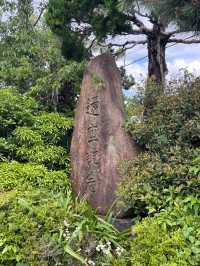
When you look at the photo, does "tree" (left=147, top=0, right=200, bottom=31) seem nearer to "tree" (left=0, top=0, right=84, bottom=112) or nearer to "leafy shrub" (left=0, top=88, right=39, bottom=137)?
"tree" (left=0, top=0, right=84, bottom=112)

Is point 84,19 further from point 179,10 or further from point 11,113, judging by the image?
point 179,10

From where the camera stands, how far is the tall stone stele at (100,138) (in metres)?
4.98

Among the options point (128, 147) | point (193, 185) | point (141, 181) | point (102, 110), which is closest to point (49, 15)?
point (102, 110)

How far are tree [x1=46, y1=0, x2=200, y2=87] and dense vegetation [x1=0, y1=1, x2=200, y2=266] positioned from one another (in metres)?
0.41

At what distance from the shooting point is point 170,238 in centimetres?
351

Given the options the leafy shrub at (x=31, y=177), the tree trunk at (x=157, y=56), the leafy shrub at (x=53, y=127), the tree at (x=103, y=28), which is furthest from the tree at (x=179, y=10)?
the leafy shrub at (x=53, y=127)

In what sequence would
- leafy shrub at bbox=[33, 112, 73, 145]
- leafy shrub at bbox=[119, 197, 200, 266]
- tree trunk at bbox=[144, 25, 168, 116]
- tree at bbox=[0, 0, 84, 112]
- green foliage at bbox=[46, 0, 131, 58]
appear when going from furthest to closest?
tree at bbox=[0, 0, 84, 112]
tree trunk at bbox=[144, 25, 168, 116]
leafy shrub at bbox=[33, 112, 73, 145]
green foliage at bbox=[46, 0, 131, 58]
leafy shrub at bbox=[119, 197, 200, 266]

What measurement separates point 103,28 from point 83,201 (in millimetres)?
2152

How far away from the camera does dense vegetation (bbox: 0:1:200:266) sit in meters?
3.69

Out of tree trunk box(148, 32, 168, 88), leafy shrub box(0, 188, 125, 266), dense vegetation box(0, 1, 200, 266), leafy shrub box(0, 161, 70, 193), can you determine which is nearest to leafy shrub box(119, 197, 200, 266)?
dense vegetation box(0, 1, 200, 266)

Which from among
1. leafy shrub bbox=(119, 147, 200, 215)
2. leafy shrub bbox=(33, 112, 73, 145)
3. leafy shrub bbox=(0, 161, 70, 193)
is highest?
leafy shrub bbox=(33, 112, 73, 145)

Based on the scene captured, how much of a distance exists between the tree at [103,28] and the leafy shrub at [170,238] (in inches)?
81.6

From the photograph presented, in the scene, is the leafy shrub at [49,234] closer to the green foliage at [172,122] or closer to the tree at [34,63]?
the green foliage at [172,122]

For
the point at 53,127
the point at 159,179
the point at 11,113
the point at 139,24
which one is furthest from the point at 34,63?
the point at 159,179
